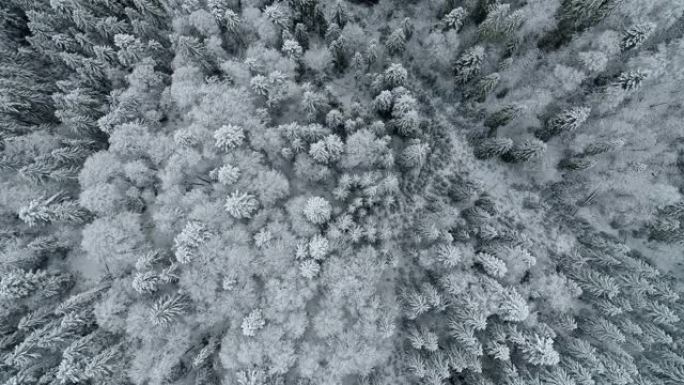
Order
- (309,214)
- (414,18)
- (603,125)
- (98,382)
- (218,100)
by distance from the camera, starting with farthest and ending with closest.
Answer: (414,18)
(603,125)
(218,100)
(309,214)
(98,382)

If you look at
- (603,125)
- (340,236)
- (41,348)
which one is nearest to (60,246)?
(41,348)

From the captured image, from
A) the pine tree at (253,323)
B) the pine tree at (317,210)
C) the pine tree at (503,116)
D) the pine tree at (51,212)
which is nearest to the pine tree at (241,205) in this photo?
the pine tree at (317,210)

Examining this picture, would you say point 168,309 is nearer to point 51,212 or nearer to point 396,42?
point 51,212

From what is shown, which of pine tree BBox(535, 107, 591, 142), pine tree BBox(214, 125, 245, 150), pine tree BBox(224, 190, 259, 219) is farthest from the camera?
pine tree BBox(535, 107, 591, 142)

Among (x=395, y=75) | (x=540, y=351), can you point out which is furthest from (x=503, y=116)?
(x=540, y=351)

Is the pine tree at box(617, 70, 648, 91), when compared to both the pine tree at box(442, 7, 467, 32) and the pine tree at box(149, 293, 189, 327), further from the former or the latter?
the pine tree at box(149, 293, 189, 327)

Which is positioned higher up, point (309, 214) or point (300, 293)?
point (309, 214)

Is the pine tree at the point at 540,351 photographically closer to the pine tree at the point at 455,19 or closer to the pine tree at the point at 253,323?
the pine tree at the point at 253,323

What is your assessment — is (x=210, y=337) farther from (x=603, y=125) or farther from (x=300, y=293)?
(x=603, y=125)

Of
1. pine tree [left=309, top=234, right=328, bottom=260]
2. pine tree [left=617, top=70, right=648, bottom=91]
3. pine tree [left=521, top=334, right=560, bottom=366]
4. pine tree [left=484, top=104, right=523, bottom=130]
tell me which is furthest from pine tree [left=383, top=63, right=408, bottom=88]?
pine tree [left=521, top=334, right=560, bottom=366]
